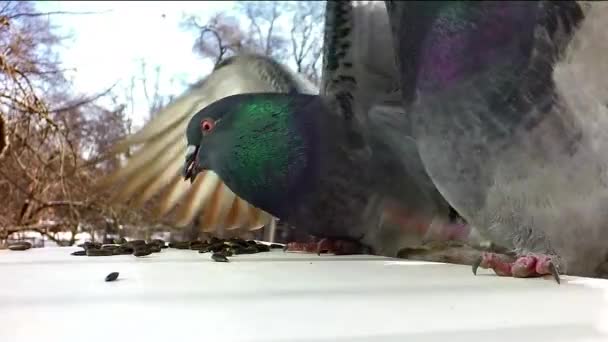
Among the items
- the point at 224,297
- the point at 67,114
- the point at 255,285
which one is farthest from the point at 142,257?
the point at 67,114

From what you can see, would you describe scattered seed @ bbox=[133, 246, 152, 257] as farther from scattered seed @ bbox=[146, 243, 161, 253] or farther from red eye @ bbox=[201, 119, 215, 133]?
red eye @ bbox=[201, 119, 215, 133]

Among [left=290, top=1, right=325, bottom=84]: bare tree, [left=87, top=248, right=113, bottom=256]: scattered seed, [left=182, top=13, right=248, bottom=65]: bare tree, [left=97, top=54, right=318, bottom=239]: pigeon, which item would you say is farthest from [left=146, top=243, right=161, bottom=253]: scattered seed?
[left=182, top=13, right=248, bottom=65]: bare tree

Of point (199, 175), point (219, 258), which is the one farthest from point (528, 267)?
point (199, 175)

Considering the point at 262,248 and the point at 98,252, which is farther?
the point at 262,248

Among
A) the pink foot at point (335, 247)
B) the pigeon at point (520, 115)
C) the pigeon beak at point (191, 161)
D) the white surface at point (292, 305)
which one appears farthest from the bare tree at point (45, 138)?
the pigeon at point (520, 115)

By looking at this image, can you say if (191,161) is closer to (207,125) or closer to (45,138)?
(207,125)

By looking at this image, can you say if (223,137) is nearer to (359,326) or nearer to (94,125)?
(359,326)
